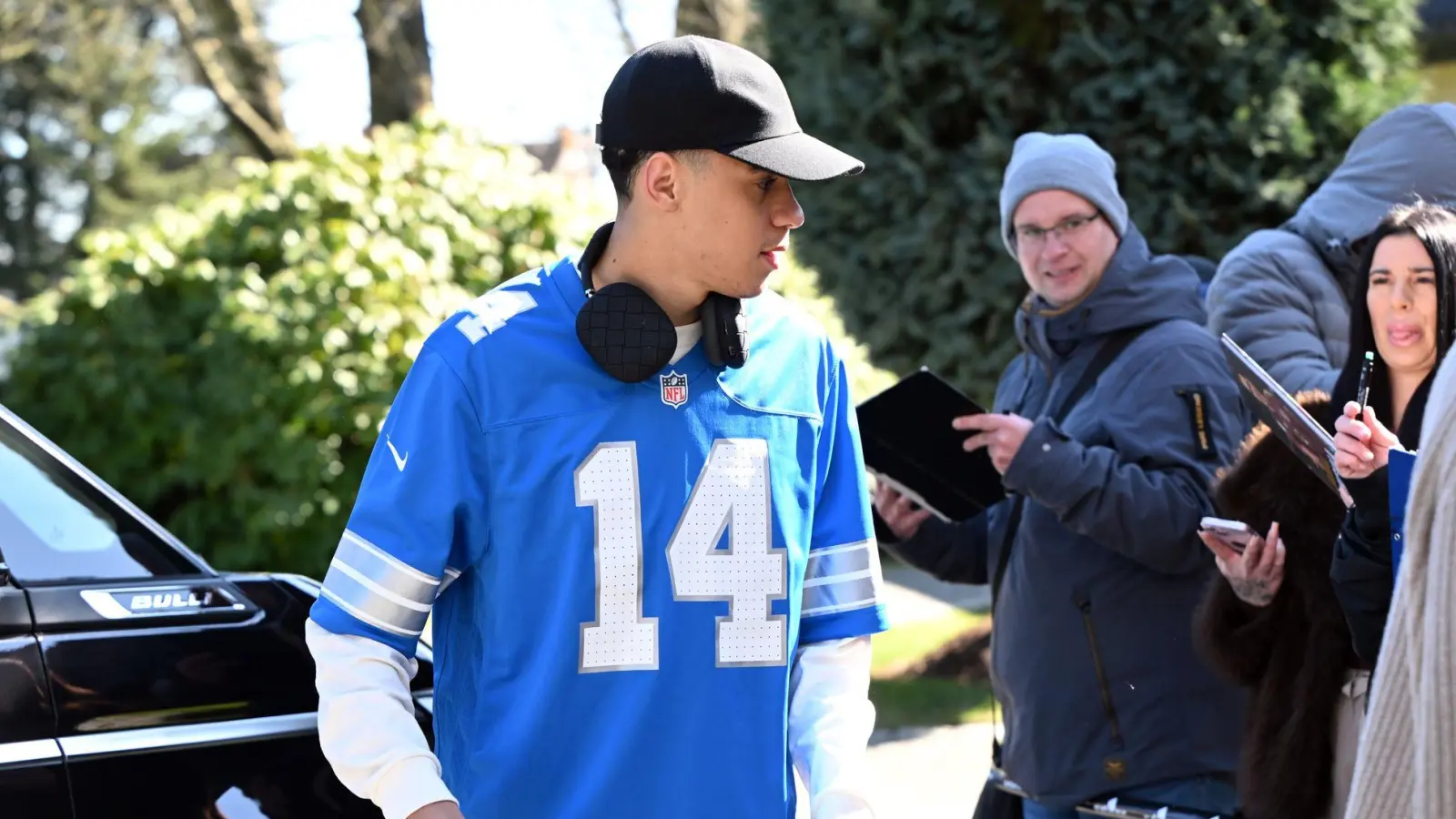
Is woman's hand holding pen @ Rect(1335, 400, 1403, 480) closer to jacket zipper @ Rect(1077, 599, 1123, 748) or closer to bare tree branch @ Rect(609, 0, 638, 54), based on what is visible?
jacket zipper @ Rect(1077, 599, 1123, 748)

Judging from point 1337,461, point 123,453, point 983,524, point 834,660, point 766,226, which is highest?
point 766,226

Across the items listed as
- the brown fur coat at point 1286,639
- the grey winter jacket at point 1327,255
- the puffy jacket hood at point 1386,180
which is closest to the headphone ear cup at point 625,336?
the brown fur coat at point 1286,639

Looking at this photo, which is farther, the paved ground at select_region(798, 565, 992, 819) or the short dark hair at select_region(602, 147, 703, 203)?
the paved ground at select_region(798, 565, 992, 819)

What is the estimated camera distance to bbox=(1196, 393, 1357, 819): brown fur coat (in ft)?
10.6

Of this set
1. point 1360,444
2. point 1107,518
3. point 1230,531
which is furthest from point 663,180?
point 1107,518

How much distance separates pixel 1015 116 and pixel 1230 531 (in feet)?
16.3

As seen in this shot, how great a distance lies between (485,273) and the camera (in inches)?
306

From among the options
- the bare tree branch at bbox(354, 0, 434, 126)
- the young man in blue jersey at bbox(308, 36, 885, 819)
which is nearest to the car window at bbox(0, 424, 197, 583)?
the young man in blue jersey at bbox(308, 36, 885, 819)

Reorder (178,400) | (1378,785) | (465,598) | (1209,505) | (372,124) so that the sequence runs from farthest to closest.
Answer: (372,124), (178,400), (1209,505), (465,598), (1378,785)

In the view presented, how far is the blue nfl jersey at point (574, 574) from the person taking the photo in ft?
7.26

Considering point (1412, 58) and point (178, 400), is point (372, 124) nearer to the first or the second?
point (178, 400)

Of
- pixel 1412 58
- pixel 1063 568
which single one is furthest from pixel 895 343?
pixel 1063 568

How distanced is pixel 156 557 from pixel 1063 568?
1.95 meters

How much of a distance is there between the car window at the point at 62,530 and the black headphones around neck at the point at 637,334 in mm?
1308
